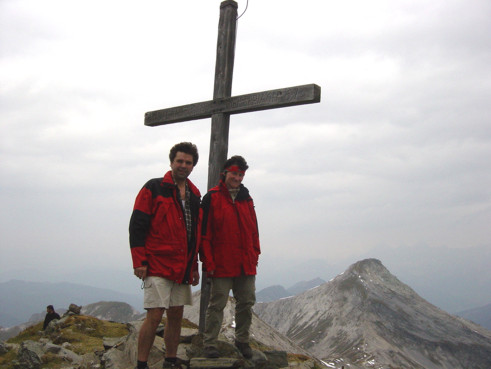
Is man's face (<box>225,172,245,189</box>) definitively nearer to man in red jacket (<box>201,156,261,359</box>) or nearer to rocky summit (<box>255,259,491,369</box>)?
man in red jacket (<box>201,156,261,359</box>)

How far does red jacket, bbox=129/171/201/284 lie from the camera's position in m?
6.18

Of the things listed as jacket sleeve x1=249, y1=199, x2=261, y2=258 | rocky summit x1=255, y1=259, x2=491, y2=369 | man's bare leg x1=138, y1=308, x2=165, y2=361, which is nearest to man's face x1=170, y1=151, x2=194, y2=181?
jacket sleeve x1=249, y1=199, x2=261, y2=258

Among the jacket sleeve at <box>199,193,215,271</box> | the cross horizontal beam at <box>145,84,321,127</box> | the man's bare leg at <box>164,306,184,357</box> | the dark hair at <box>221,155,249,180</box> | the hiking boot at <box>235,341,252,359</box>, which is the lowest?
the hiking boot at <box>235,341,252,359</box>

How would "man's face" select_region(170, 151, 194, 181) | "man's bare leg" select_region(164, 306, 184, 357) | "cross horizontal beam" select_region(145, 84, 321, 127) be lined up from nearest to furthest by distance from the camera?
"man's bare leg" select_region(164, 306, 184, 357) < "man's face" select_region(170, 151, 194, 181) < "cross horizontal beam" select_region(145, 84, 321, 127)

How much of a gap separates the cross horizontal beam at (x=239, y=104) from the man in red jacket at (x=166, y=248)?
2137mm

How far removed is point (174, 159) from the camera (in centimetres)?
674

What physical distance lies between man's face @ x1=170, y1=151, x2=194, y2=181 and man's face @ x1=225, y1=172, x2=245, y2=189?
789 millimetres

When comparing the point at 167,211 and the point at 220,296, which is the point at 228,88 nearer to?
the point at 167,211

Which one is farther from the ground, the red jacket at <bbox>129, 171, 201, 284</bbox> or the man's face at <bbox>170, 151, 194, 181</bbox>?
the man's face at <bbox>170, 151, 194, 181</bbox>

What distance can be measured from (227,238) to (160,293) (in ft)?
4.87

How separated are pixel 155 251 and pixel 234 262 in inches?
56.1

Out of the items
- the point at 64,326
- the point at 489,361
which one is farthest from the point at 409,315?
the point at 64,326

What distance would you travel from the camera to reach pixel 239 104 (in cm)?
845

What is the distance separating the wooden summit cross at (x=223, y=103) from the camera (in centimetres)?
779
